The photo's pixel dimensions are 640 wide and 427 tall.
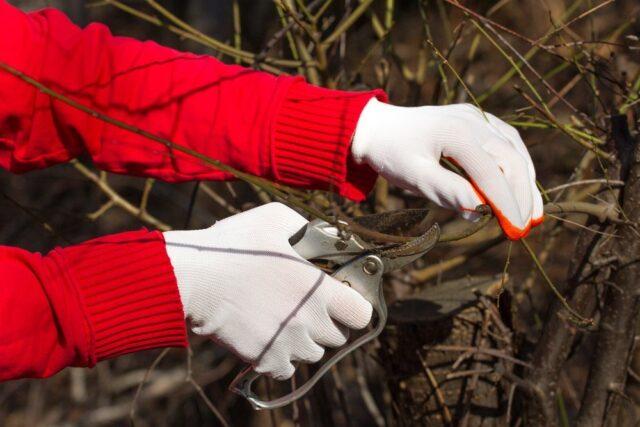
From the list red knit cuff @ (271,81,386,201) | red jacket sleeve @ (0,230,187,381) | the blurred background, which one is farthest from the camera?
the blurred background

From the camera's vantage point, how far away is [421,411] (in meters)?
2.35

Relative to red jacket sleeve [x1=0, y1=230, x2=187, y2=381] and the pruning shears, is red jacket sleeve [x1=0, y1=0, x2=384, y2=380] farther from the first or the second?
the pruning shears

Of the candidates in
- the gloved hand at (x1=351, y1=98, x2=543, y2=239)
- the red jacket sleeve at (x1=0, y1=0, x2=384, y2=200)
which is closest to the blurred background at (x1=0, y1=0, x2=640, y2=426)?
the gloved hand at (x1=351, y1=98, x2=543, y2=239)

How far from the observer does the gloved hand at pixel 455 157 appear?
69.7 inches

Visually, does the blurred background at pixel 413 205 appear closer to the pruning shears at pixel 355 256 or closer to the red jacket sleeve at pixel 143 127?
the pruning shears at pixel 355 256

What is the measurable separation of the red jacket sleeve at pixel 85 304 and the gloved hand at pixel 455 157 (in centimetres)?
44

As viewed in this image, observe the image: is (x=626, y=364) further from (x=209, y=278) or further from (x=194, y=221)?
(x=194, y=221)

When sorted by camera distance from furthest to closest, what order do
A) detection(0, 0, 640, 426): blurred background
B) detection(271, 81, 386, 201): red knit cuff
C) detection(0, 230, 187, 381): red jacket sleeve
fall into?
detection(0, 0, 640, 426): blurred background
detection(271, 81, 386, 201): red knit cuff
detection(0, 230, 187, 381): red jacket sleeve

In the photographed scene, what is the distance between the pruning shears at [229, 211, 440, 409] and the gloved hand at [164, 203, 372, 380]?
23mm

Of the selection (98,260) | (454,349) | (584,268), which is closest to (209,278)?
(98,260)

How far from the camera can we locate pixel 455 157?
1.83 meters

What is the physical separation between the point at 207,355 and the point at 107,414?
0.52m

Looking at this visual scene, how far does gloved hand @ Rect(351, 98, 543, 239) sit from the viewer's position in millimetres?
1771

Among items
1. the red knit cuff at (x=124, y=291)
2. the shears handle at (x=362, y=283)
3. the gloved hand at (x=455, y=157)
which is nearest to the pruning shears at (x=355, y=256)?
the shears handle at (x=362, y=283)
